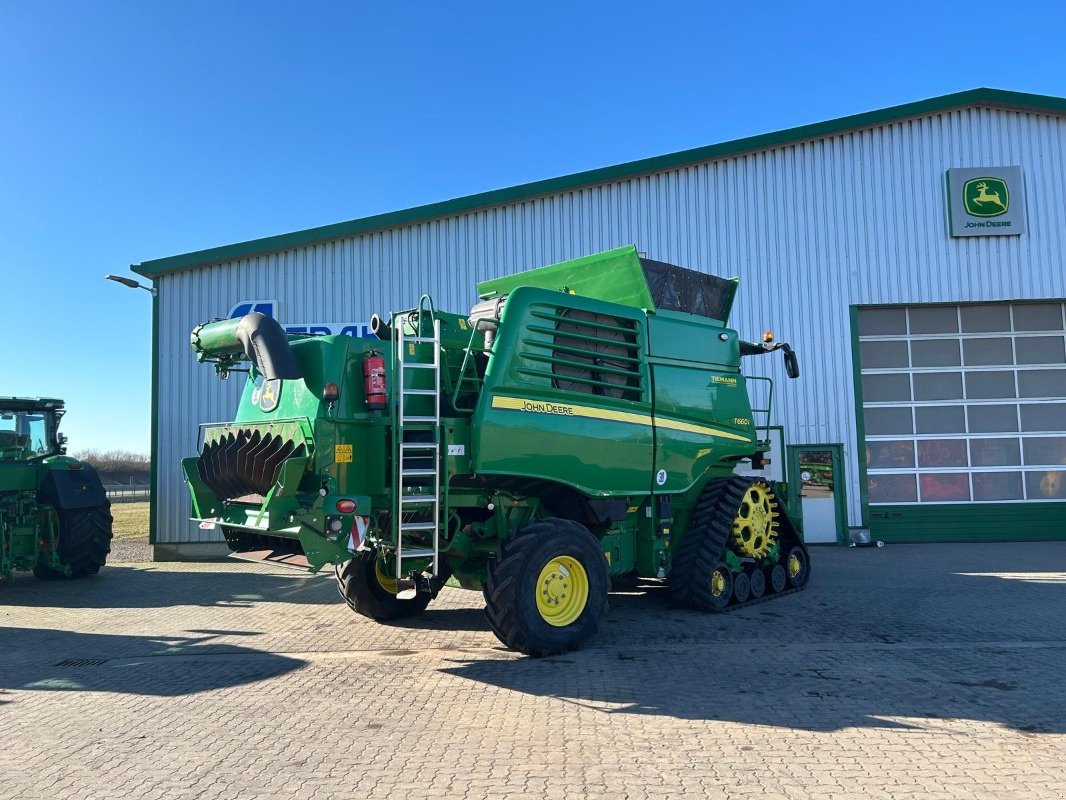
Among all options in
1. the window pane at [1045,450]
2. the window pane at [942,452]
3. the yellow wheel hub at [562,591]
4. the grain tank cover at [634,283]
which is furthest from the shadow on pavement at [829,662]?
the window pane at [1045,450]

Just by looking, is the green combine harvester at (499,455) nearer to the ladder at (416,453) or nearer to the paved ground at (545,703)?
the ladder at (416,453)

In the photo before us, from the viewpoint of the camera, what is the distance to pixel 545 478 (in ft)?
23.0

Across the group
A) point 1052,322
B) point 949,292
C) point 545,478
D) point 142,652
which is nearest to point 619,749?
point 545,478

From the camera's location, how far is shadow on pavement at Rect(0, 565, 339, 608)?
10.2 m

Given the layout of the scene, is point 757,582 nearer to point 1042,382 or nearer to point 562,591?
point 562,591

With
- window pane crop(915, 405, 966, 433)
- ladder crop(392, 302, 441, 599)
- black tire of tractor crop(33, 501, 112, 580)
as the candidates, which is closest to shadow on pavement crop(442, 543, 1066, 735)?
ladder crop(392, 302, 441, 599)

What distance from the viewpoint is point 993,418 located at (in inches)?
640

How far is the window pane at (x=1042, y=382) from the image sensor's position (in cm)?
1636

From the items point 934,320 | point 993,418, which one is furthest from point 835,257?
point 993,418

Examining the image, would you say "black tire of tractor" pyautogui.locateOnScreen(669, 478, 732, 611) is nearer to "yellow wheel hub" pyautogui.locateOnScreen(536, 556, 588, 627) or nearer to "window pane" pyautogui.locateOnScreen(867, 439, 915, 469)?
"yellow wheel hub" pyautogui.locateOnScreen(536, 556, 588, 627)

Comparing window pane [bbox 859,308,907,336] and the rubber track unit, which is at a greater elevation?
window pane [bbox 859,308,907,336]

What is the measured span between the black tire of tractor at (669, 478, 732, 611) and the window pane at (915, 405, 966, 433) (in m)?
9.53

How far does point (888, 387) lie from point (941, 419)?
1.27 metres

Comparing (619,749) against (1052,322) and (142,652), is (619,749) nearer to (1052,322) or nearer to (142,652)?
(142,652)
